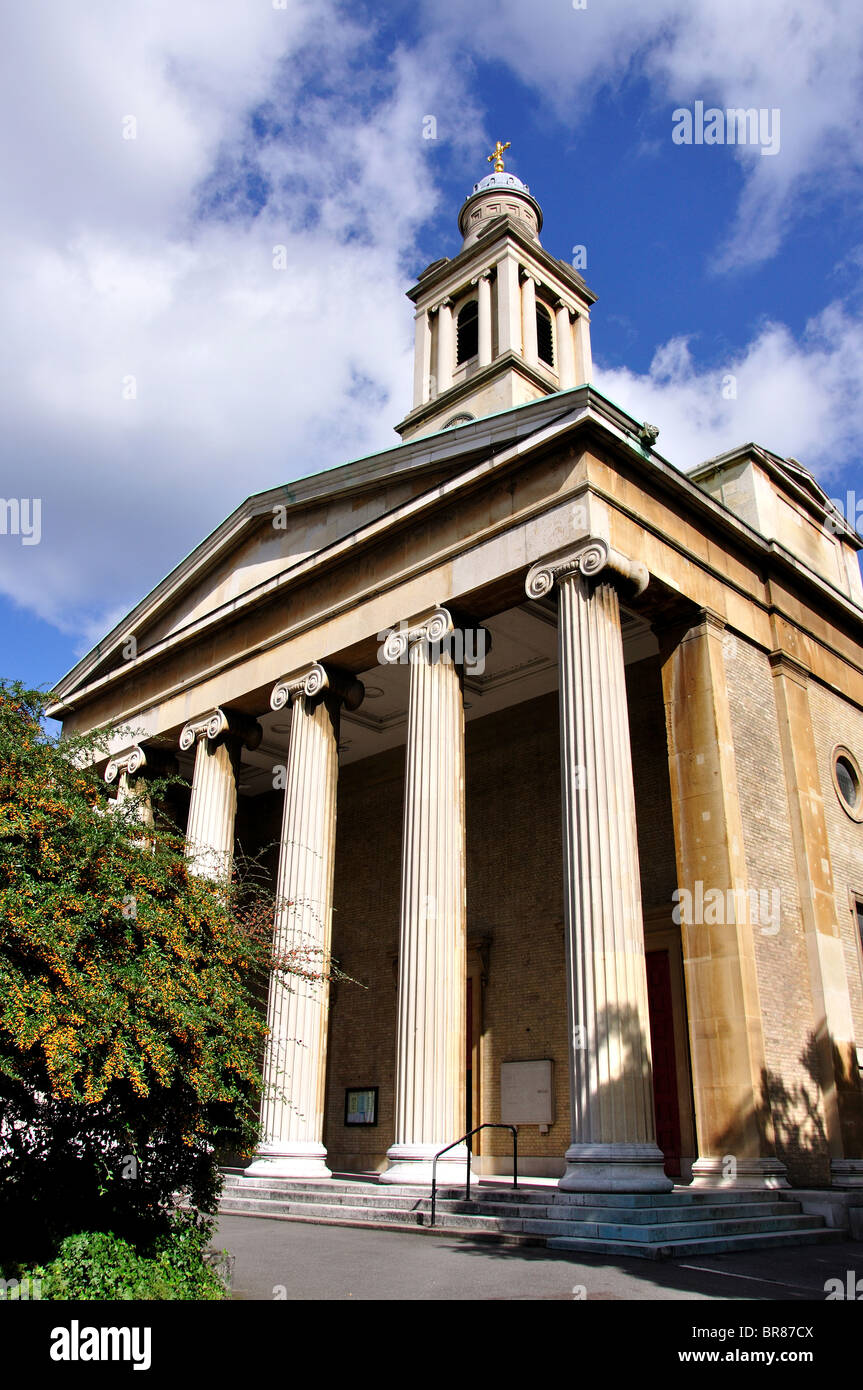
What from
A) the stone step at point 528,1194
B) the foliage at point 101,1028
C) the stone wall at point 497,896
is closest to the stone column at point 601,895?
the stone step at point 528,1194

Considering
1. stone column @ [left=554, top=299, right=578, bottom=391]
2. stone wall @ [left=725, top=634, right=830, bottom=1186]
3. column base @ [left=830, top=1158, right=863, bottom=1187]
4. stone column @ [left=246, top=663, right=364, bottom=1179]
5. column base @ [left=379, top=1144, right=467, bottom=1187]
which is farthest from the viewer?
stone column @ [left=554, top=299, right=578, bottom=391]

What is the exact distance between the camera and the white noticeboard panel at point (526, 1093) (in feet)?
62.0

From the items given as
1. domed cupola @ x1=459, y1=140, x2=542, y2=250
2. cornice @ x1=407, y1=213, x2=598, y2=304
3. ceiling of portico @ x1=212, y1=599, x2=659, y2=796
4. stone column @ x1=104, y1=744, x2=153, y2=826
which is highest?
domed cupola @ x1=459, y1=140, x2=542, y2=250

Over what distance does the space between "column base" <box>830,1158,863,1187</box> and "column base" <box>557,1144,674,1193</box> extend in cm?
447

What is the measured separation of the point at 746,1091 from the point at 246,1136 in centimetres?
829

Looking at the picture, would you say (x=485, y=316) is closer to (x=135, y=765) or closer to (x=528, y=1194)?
(x=135, y=765)

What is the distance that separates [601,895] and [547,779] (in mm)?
8410

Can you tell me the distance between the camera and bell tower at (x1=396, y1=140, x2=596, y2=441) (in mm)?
30172

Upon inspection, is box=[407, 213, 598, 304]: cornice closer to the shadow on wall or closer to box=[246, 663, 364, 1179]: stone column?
box=[246, 663, 364, 1179]: stone column

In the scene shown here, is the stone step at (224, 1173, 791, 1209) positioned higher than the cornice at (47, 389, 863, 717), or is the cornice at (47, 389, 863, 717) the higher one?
the cornice at (47, 389, 863, 717)

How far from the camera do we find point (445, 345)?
32.8 meters

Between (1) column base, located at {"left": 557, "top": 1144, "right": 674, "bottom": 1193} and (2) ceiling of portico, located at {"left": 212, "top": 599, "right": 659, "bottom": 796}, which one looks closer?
(1) column base, located at {"left": 557, "top": 1144, "right": 674, "bottom": 1193}

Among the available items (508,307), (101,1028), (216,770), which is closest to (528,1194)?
(101,1028)

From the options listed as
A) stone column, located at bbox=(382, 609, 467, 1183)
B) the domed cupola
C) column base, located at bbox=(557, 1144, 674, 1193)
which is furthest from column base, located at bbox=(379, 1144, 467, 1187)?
the domed cupola
